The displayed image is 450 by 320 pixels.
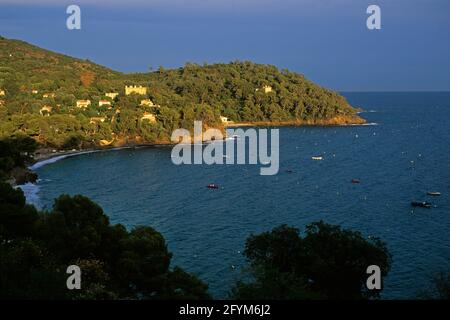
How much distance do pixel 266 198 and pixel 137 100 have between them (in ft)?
168

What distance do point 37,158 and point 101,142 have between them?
1480cm

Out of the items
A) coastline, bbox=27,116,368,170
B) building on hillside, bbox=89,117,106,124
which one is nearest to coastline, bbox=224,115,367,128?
coastline, bbox=27,116,368,170

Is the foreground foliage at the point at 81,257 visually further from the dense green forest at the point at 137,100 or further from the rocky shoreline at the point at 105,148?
the dense green forest at the point at 137,100

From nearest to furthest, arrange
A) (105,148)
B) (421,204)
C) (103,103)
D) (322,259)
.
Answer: (322,259) → (421,204) → (105,148) → (103,103)

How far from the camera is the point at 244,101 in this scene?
116m

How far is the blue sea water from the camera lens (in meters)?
26.0

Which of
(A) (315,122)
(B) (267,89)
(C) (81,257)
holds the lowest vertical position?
(C) (81,257)

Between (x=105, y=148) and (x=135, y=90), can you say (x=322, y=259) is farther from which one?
(x=135, y=90)

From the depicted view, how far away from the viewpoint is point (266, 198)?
40.1m

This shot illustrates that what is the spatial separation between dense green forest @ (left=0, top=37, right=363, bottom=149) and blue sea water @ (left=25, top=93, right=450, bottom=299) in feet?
22.3

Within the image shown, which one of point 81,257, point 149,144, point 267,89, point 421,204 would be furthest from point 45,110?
point 81,257

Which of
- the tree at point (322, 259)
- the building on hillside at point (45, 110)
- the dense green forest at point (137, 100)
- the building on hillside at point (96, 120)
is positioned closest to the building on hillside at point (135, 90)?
the dense green forest at point (137, 100)
